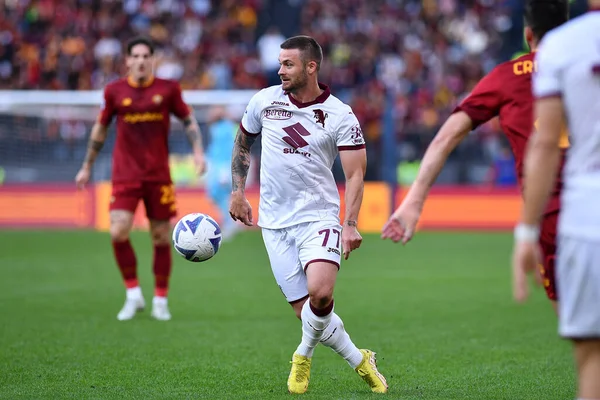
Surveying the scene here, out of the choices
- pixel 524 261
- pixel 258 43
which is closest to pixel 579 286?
pixel 524 261

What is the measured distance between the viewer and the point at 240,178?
6.91 metres

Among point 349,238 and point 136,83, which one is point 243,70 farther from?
point 349,238

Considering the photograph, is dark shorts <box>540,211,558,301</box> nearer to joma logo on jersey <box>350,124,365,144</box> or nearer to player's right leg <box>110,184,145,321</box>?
joma logo on jersey <box>350,124,365,144</box>

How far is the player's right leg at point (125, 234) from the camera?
398 inches

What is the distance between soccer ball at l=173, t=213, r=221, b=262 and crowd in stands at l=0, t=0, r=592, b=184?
1839 cm

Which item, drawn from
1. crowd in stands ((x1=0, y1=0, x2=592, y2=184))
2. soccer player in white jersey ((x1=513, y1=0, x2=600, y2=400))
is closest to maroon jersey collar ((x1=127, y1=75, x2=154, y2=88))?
soccer player in white jersey ((x1=513, y1=0, x2=600, y2=400))

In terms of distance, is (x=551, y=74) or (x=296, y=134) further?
(x=296, y=134)

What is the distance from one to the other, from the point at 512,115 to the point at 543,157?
1505 mm

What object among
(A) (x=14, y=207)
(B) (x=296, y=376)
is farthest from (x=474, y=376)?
(A) (x=14, y=207)

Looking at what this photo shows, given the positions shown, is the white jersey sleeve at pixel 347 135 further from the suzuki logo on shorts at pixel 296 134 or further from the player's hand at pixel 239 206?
the player's hand at pixel 239 206

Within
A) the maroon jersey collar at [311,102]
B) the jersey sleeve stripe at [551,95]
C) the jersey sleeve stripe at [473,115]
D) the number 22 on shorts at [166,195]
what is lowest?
the number 22 on shorts at [166,195]

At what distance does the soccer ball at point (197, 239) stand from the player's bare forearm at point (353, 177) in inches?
62.8

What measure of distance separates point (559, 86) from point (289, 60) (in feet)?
10.3

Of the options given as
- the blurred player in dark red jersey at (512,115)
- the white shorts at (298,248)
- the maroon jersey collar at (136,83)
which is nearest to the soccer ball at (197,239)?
the white shorts at (298,248)
